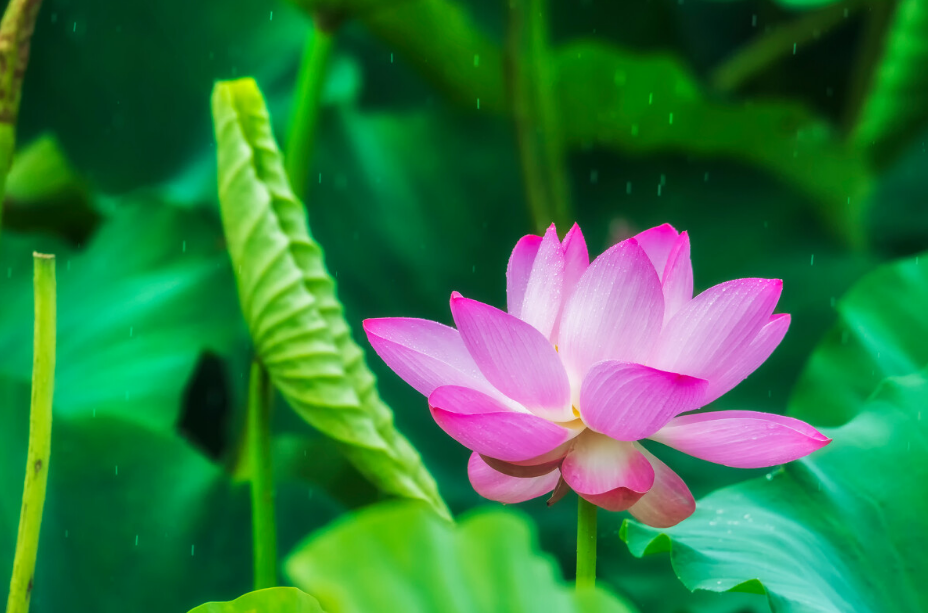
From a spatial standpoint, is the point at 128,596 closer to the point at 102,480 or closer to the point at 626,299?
the point at 102,480

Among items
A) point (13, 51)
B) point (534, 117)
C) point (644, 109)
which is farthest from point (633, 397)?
point (644, 109)

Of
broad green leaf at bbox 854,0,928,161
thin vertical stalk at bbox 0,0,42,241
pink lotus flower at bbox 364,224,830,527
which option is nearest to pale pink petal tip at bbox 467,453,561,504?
pink lotus flower at bbox 364,224,830,527

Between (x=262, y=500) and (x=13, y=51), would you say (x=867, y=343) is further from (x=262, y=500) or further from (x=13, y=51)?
(x=13, y=51)

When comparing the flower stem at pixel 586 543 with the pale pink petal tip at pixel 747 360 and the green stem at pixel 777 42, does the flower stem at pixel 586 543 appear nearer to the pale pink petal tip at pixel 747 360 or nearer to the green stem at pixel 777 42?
the pale pink petal tip at pixel 747 360

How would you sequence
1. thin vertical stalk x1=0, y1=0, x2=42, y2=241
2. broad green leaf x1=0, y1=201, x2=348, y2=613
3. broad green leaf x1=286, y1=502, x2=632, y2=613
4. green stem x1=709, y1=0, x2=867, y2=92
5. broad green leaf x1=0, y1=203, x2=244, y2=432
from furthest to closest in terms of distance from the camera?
green stem x1=709, y1=0, x2=867, y2=92
broad green leaf x1=0, y1=203, x2=244, y2=432
broad green leaf x1=0, y1=201, x2=348, y2=613
thin vertical stalk x1=0, y1=0, x2=42, y2=241
broad green leaf x1=286, y1=502, x2=632, y2=613

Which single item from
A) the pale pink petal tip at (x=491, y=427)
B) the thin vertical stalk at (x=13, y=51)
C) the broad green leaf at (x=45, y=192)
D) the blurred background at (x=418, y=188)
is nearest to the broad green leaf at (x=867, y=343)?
the blurred background at (x=418, y=188)

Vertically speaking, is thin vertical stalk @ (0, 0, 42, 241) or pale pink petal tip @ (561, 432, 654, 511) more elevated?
thin vertical stalk @ (0, 0, 42, 241)

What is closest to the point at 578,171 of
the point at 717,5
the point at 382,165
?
the point at 382,165

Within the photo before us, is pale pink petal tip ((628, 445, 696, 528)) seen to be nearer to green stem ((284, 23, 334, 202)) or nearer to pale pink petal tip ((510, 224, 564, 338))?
pale pink petal tip ((510, 224, 564, 338))
